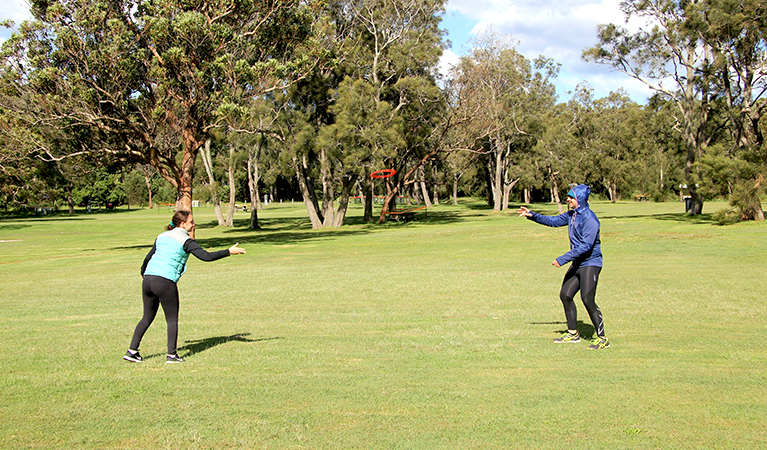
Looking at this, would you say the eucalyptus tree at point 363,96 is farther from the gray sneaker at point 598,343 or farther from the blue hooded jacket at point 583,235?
the gray sneaker at point 598,343

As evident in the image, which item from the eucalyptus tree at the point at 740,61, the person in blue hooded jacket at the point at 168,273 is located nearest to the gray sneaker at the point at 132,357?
the person in blue hooded jacket at the point at 168,273

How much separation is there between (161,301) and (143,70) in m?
24.3

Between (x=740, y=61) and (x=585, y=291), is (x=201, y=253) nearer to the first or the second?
(x=585, y=291)

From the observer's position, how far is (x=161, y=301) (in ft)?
26.2

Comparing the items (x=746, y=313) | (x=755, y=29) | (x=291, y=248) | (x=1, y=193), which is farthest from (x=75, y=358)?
(x=1, y=193)

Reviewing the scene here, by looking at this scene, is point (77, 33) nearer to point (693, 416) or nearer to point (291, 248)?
point (291, 248)

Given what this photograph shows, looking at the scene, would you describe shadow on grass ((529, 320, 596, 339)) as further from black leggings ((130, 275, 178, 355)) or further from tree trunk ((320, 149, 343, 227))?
tree trunk ((320, 149, 343, 227))

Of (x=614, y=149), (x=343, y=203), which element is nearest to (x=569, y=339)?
(x=343, y=203)

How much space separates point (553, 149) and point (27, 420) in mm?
69318

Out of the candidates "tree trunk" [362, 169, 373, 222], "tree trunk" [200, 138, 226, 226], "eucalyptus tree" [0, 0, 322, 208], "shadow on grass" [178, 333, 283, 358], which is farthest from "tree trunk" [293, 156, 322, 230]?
"shadow on grass" [178, 333, 283, 358]

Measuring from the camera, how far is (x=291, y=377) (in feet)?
24.4

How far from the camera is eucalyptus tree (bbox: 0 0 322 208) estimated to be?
2694cm

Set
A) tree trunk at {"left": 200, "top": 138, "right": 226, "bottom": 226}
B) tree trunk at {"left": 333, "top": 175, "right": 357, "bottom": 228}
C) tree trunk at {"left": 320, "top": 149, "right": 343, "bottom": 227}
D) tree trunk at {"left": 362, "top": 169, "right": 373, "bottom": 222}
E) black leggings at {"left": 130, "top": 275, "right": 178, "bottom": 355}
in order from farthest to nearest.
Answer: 1. tree trunk at {"left": 200, "top": 138, "right": 226, "bottom": 226}
2. tree trunk at {"left": 362, "top": 169, "right": 373, "bottom": 222}
3. tree trunk at {"left": 333, "top": 175, "right": 357, "bottom": 228}
4. tree trunk at {"left": 320, "top": 149, "right": 343, "bottom": 227}
5. black leggings at {"left": 130, "top": 275, "right": 178, "bottom": 355}

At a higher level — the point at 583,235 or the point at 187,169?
the point at 187,169
